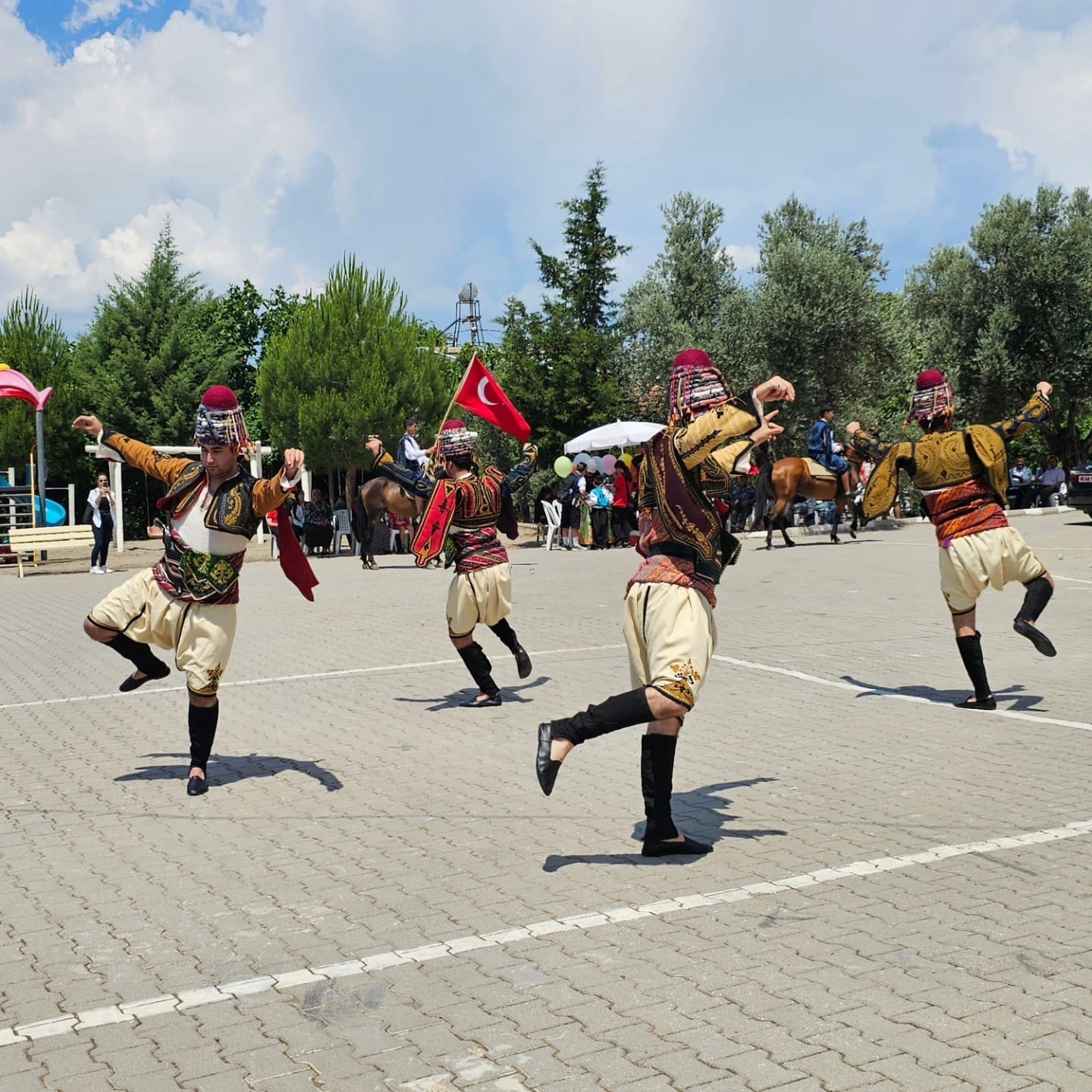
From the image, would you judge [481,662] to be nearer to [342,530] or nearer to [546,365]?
[342,530]

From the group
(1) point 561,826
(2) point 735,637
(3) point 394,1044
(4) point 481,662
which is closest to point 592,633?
(2) point 735,637

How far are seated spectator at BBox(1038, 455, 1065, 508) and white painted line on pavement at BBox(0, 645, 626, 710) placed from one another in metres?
26.3

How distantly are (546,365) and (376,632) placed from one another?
26997 mm

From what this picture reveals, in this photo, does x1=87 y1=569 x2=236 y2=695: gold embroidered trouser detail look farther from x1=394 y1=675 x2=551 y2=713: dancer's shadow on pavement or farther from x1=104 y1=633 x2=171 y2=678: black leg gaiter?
x1=394 y1=675 x2=551 y2=713: dancer's shadow on pavement

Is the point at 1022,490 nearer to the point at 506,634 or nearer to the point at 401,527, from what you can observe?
the point at 401,527

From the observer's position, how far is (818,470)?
84.1 ft

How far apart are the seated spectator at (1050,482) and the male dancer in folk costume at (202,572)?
105 ft

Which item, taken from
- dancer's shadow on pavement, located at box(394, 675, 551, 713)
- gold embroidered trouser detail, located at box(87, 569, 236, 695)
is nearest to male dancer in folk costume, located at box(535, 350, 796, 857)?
gold embroidered trouser detail, located at box(87, 569, 236, 695)

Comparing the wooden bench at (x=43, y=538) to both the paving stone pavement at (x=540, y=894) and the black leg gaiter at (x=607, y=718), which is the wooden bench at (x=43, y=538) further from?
the black leg gaiter at (x=607, y=718)

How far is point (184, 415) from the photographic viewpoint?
1679 inches

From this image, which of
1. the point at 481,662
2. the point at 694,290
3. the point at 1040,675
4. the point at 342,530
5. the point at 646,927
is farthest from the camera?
the point at 694,290

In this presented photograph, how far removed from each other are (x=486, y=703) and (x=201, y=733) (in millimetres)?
2854

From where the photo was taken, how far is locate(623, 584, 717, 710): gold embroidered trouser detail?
212 inches

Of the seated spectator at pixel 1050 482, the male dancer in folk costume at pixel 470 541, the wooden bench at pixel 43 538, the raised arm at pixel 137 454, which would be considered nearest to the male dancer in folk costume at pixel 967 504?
the male dancer in folk costume at pixel 470 541
